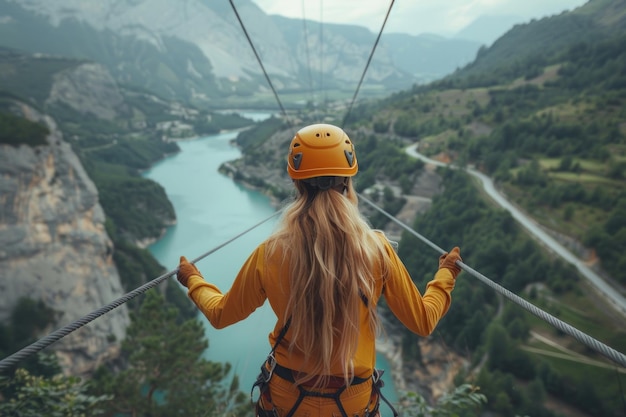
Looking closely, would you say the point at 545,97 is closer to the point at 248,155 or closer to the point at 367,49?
the point at 248,155

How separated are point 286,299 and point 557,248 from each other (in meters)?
21.5

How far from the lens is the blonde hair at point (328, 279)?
41.1 inches

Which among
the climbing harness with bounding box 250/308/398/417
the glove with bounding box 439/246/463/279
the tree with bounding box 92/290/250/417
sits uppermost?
the glove with bounding box 439/246/463/279

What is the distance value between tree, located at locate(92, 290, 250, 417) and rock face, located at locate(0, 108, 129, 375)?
23.4 ft

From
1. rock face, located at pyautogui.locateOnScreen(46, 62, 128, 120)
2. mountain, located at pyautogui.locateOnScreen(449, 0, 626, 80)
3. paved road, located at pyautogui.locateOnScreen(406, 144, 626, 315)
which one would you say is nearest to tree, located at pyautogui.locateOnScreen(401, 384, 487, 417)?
paved road, located at pyautogui.locateOnScreen(406, 144, 626, 315)

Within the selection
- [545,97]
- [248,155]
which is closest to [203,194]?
[248,155]

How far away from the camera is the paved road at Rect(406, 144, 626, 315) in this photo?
15.8 m

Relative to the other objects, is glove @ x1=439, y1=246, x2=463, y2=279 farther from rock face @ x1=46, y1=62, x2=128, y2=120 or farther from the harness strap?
rock face @ x1=46, y1=62, x2=128, y2=120

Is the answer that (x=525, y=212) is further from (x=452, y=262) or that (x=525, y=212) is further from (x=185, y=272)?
(x=185, y=272)

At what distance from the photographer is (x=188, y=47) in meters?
150

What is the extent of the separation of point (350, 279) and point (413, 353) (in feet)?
64.9

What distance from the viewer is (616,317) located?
1470cm

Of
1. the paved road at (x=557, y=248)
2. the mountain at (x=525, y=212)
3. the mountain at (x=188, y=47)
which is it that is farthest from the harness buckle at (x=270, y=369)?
the mountain at (x=188, y=47)

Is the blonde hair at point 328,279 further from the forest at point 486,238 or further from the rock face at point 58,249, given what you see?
the rock face at point 58,249
